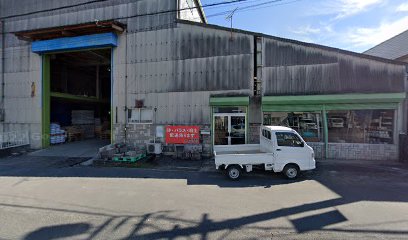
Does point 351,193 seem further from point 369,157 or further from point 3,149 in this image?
point 3,149

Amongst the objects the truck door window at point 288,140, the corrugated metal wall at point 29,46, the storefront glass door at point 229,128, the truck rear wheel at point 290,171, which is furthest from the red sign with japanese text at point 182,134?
the truck rear wheel at point 290,171

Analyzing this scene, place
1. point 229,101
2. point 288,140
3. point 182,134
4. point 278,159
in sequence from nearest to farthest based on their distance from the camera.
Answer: point 278,159
point 288,140
point 229,101
point 182,134

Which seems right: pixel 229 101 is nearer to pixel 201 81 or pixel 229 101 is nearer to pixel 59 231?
pixel 201 81

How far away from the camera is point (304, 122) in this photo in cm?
1172

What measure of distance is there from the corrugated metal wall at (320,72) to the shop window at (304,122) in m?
1.10

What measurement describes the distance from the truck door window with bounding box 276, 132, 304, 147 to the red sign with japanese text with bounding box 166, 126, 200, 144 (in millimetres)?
5170

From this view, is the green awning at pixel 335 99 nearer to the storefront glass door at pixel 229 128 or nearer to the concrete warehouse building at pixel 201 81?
the concrete warehouse building at pixel 201 81

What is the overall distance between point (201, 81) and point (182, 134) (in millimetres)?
3063

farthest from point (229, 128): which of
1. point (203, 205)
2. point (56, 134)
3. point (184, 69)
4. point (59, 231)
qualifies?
point (56, 134)

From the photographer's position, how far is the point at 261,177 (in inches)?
328

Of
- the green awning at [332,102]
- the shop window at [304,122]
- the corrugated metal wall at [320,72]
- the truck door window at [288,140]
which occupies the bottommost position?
the truck door window at [288,140]

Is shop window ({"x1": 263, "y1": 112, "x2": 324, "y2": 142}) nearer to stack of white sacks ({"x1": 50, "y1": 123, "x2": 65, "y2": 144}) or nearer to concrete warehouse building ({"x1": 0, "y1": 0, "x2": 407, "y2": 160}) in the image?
concrete warehouse building ({"x1": 0, "y1": 0, "x2": 407, "y2": 160})

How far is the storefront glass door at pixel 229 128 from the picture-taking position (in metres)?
12.2

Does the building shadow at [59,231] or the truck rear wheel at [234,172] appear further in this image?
the truck rear wheel at [234,172]
